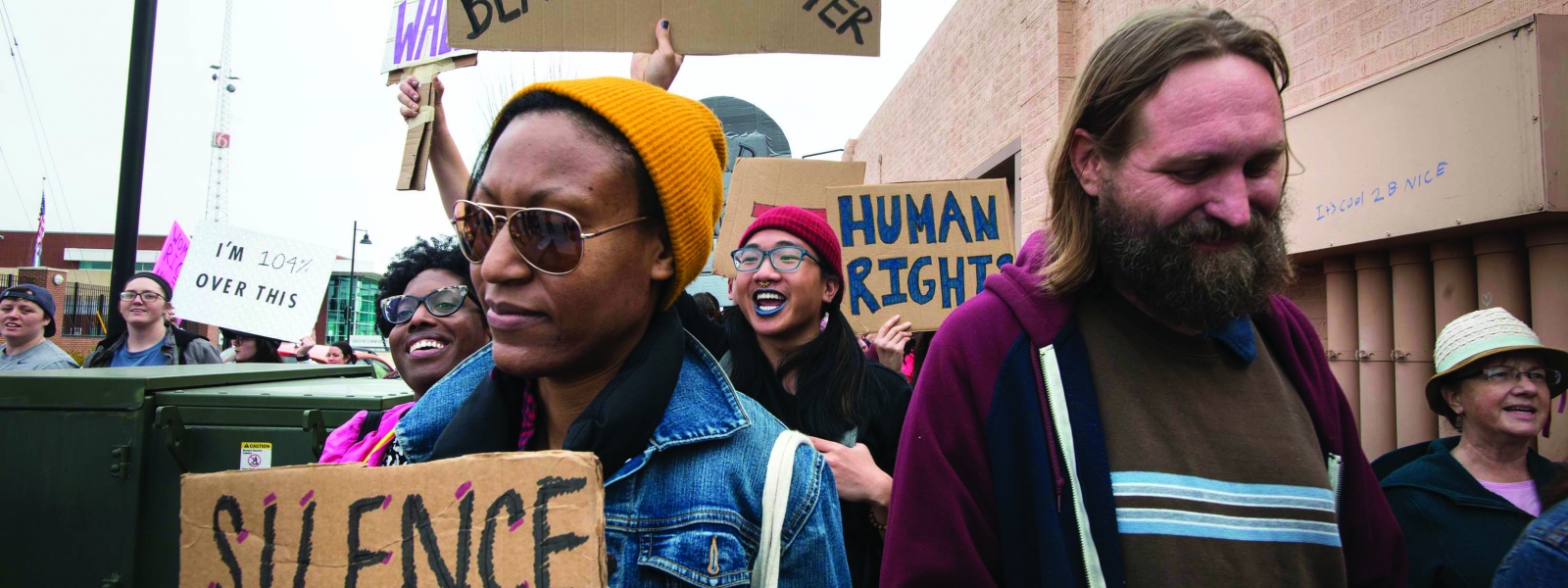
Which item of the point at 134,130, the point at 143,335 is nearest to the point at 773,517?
the point at 134,130

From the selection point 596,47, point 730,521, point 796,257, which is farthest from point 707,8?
point 730,521

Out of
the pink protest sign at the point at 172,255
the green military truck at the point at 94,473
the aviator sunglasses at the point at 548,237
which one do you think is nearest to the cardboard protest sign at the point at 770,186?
the green military truck at the point at 94,473

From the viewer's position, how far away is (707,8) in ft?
10.3

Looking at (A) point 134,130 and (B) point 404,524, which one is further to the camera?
(A) point 134,130

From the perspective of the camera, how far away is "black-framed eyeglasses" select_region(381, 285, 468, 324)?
271cm

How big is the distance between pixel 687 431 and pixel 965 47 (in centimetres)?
1022

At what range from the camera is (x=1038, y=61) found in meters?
8.12

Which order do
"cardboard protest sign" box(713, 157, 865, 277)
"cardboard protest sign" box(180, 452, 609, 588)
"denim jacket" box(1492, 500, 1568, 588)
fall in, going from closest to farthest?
1. "cardboard protest sign" box(180, 452, 609, 588)
2. "denim jacket" box(1492, 500, 1568, 588)
3. "cardboard protest sign" box(713, 157, 865, 277)

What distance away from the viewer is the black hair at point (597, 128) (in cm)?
129

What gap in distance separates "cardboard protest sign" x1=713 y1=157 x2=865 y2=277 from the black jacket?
2638 millimetres

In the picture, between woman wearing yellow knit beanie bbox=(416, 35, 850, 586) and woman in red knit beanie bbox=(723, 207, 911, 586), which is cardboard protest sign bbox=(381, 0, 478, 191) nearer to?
woman in red knit beanie bbox=(723, 207, 911, 586)

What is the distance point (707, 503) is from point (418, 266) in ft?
6.66

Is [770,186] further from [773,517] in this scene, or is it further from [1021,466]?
[773,517]

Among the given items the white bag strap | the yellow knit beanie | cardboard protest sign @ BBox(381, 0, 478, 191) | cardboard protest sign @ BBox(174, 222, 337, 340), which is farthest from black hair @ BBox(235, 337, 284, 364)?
the white bag strap
